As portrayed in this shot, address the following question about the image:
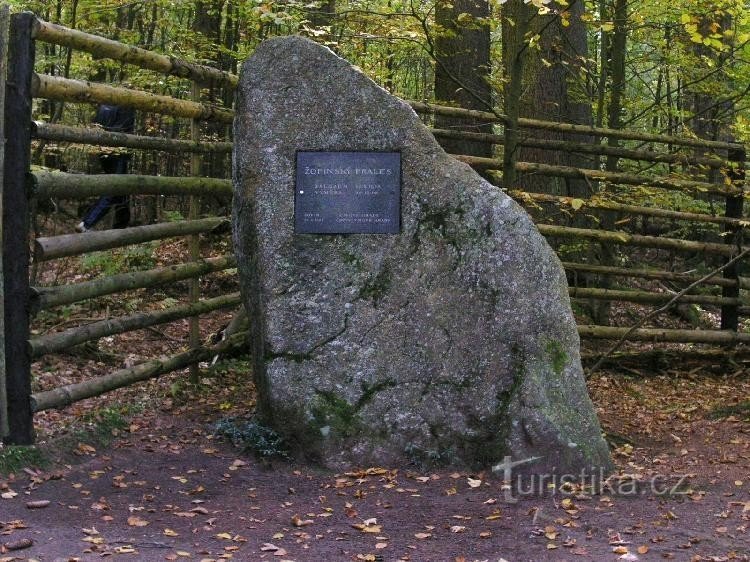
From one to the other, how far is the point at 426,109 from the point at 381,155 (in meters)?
2.05

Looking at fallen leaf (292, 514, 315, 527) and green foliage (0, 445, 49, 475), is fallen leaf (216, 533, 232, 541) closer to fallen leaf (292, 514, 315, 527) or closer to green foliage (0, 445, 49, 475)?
fallen leaf (292, 514, 315, 527)

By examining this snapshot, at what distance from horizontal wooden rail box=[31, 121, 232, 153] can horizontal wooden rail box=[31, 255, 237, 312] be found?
2.82ft

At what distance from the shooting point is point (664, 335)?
303 inches

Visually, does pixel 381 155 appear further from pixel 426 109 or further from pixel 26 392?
pixel 26 392

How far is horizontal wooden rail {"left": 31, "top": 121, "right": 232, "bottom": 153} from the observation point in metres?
4.74

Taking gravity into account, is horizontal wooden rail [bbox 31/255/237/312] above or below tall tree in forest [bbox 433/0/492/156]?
below

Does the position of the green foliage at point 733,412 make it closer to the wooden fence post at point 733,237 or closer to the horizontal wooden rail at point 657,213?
the horizontal wooden rail at point 657,213

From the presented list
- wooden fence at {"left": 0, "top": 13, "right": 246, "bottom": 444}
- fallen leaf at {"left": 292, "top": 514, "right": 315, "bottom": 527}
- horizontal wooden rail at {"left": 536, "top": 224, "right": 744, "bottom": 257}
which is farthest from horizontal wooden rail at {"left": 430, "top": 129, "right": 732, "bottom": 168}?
fallen leaf at {"left": 292, "top": 514, "right": 315, "bottom": 527}

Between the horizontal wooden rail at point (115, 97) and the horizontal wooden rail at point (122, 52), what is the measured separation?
0.20 m

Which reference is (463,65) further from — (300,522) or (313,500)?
(300,522)

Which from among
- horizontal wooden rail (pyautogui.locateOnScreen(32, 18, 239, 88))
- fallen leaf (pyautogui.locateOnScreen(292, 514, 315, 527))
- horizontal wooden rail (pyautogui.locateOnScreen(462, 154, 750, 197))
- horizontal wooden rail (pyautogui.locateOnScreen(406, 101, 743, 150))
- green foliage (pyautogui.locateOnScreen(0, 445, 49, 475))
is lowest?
fallen leaf (pyautogui.locateOnScreen(292, 514, 315, 527))

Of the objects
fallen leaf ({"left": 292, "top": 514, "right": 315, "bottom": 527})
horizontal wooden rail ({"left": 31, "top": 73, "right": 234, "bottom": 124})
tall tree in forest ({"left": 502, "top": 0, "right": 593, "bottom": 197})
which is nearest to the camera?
fallen leaf ({"left": 292, "top": 514, "right": 315, "bottom": 527})

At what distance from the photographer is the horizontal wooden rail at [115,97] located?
469cm

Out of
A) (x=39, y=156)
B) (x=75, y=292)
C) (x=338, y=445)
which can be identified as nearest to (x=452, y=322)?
(x=338, y=445)
